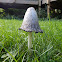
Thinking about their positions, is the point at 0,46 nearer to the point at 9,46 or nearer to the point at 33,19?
the point at 9,46

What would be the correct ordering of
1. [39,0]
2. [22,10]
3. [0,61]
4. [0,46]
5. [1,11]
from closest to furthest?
[0,61], [0,46], [39,0], [1,11], [22,10]

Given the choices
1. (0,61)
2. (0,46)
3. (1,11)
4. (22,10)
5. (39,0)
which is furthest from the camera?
(22,10)

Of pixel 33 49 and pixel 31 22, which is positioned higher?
pixel 31 22

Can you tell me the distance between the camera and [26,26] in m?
1.00

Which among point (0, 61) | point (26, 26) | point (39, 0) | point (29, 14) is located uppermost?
point (39, 0)

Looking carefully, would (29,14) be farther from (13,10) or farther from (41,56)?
(13,10)

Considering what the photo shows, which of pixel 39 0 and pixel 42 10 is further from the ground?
pixel 39 0

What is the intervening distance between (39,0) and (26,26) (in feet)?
26.6

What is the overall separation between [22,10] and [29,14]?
1061 centimetres

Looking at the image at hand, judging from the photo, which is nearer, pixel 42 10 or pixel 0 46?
pixel 0 46

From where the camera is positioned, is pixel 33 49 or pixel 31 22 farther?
pixel 33 49

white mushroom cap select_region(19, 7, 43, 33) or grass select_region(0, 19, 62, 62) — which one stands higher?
white mushroom cap select_region(19, 7, 43, 33)

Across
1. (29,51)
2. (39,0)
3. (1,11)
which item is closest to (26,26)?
(29,51)

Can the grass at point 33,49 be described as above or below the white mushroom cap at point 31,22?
below
